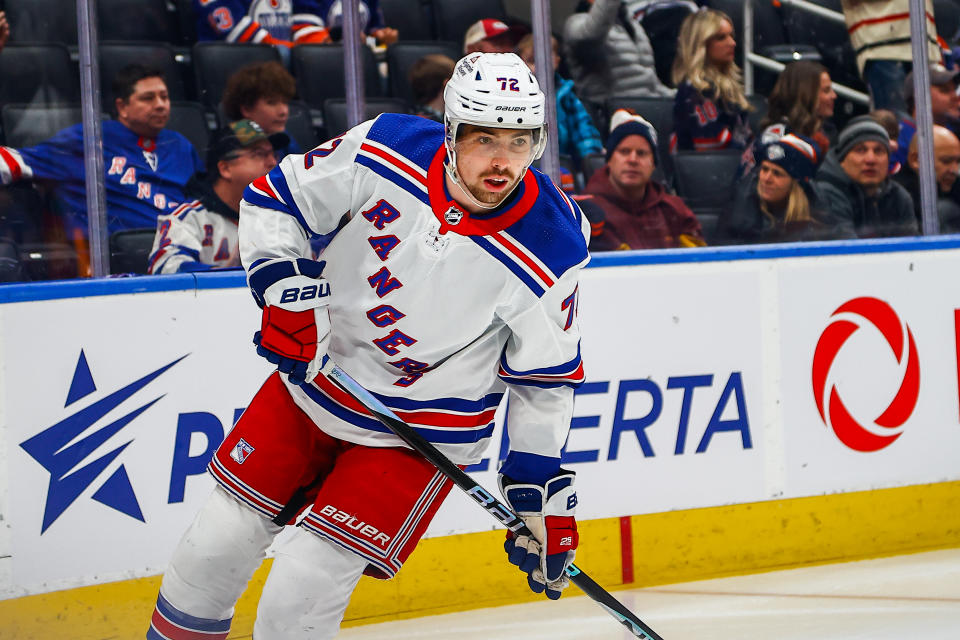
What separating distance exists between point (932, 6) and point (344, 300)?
8.17ft

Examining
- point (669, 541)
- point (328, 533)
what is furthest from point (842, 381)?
point (328, 533)

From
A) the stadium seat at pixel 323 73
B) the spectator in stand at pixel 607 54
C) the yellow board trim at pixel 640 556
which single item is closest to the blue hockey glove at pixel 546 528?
the yellow board trim at pixel 640 556

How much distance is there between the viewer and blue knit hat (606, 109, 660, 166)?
11.0 ft

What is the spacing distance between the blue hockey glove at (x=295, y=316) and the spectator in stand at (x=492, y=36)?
1.47 m

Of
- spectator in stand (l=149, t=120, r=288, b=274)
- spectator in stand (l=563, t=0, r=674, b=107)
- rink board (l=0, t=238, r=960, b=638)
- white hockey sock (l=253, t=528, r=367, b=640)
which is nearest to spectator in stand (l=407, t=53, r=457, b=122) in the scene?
spectator in stand (l=563, t=0, r=674, b=107)

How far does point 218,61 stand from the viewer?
3.00 m

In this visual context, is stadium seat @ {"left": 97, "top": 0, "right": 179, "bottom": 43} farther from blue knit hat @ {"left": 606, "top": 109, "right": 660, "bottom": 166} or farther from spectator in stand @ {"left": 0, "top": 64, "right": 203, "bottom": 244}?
blue knit hat @ {"left": 606, "top": 109, "right": 660, "bottom": 166}

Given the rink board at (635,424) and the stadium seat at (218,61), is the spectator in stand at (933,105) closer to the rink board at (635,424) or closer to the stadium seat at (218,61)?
the rink board at (635,424)

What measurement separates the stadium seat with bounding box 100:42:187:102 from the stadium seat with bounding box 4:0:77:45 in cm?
8

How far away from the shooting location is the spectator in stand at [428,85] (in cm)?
316

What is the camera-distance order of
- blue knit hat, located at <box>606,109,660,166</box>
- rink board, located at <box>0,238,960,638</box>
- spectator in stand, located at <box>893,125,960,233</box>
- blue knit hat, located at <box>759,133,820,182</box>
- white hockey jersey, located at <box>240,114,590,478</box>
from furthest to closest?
spectator in stand, located at <box>893,125,960,233</box>
blue knit hat, located at <box>759,133,820,182</box>
blue knit hat, located at <box>606,109,660,166</box>
rink board, located at <box>0,238,960,638</box>
white hockey jersey, located at <box>240,114,590,478</box>

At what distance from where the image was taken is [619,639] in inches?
110

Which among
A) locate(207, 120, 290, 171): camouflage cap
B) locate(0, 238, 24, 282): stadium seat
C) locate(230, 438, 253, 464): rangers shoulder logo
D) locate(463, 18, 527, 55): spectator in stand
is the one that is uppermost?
locate(463, 18, 527, 55): spectator in stand

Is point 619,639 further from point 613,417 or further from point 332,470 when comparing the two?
point 332,470
